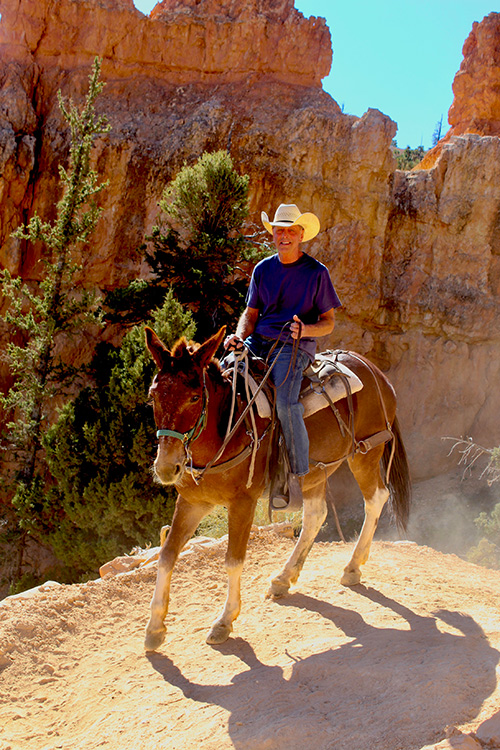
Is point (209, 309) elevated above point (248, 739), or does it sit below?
above

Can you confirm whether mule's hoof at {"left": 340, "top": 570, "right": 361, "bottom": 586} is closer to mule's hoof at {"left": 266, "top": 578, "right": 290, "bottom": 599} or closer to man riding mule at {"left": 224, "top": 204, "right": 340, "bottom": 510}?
mule's hoof at {"left": 266, "top": 578, "right": 290, "bottom": 599}

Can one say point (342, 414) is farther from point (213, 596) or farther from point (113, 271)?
point (113, 271)

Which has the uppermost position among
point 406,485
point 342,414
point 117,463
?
point 342,414

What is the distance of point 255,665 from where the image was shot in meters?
4.15

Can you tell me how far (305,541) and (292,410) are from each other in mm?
1746

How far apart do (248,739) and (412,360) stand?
18.7 metres

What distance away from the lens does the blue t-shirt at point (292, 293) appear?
4.89 meters

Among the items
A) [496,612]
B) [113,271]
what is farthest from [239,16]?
[496,612]

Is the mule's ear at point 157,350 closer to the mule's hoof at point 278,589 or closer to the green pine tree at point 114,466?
the mule's hoof at point 278,589

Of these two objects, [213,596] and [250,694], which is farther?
[213,596]

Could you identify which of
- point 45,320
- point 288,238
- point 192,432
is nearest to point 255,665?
point 192,432

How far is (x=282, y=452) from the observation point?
4.66 m

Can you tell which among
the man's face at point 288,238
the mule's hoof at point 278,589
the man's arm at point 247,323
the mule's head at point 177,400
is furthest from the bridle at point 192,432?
the mule's hoof at point 278,589

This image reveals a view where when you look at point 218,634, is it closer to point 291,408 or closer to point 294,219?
point 291,408
